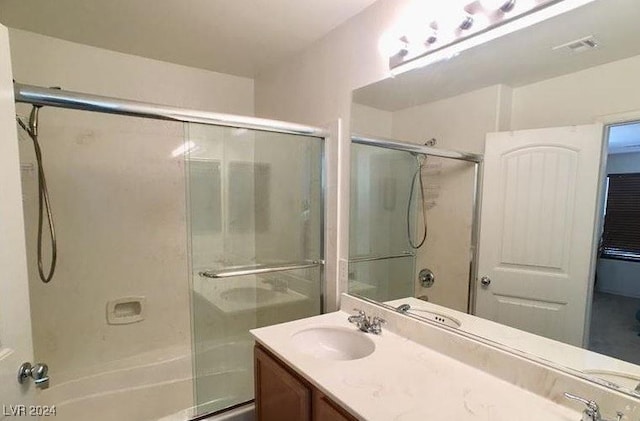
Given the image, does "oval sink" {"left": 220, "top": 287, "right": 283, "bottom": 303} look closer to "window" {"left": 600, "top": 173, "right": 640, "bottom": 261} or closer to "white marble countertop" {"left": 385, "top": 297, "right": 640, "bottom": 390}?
"white marble countertop" {"left": 385, "top": 297, "right": 640, "bottom": 390}

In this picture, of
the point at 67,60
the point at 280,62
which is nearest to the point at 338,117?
the point at 280,62

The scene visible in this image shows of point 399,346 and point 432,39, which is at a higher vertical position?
point 432,39

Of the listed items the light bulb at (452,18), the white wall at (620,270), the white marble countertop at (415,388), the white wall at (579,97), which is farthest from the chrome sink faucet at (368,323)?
the light bulb at (452,18)

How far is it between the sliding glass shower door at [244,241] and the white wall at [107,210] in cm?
43

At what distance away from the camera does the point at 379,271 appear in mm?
1696

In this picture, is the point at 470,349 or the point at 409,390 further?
the point at 470,349

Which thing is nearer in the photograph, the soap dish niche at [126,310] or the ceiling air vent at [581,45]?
the ceiling air vent at [581,45]

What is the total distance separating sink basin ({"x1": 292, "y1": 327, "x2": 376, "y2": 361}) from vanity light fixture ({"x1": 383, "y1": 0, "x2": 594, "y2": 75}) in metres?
1.24

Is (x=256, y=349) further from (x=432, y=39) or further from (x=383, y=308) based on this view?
(x=432, y=39)

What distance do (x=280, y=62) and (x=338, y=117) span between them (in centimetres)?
81

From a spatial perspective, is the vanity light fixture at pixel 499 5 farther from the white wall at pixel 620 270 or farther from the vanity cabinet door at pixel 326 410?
the vanity cabinet door at pixel 326 410

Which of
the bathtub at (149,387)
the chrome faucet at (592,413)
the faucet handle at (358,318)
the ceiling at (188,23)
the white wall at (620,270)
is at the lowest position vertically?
the bathtub at (149,387)

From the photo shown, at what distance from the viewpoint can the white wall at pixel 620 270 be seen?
849 mm
